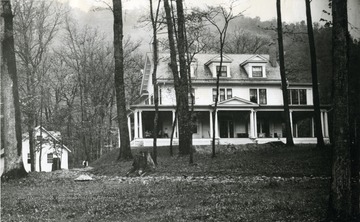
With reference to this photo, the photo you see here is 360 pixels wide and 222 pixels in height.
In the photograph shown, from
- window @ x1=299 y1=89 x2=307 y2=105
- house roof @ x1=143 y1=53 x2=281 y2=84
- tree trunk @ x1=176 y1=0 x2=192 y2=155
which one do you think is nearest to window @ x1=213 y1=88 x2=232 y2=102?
house roof @ x1=143 y1=53 x2=281 y2=84

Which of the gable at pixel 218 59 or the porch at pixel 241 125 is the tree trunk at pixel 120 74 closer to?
the porch at pixel 241 125

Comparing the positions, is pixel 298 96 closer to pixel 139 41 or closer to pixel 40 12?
pixel 139 41

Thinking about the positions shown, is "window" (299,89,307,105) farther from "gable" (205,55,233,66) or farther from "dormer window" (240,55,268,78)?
"gable" (205,55,233,66)

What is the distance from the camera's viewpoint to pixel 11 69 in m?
14.3

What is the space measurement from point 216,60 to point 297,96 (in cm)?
712

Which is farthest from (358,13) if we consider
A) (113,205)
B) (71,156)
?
(71,156)

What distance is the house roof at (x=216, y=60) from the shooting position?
35.6m

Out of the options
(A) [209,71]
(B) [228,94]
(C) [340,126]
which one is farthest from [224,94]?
(C) [340,126]

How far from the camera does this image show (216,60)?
36125mm

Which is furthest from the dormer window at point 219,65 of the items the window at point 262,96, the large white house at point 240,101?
the window at point 262,96

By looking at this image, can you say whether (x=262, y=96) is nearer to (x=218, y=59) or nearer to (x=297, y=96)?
(x=297, y=96)

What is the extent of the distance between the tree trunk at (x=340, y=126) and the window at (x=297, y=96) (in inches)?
1153

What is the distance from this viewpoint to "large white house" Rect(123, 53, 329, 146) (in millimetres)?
34625

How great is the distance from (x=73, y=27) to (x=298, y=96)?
21396 millimetres
